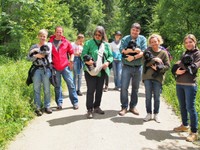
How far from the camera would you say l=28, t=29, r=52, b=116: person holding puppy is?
7.02 m

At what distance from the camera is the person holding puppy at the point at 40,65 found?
7.02 metres

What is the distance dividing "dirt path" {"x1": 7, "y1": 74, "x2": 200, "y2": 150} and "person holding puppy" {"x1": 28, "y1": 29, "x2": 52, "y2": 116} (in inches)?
18.0

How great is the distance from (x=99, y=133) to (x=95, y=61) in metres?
1.71

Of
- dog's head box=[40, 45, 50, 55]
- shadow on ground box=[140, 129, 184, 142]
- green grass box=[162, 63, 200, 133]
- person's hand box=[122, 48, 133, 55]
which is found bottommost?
shadow on ground box=[140, 129, 184, 142]

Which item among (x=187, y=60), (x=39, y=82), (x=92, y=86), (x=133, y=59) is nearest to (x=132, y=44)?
(x=133, y=59)

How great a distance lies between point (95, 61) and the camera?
6.89 m

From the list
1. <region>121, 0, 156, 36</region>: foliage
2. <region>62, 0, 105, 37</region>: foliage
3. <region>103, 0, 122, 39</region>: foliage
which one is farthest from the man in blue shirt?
<region>103, 0, 122, 39</region>: foliage

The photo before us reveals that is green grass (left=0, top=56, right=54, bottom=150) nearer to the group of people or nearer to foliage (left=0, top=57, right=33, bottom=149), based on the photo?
foliage (left=0, top=57, right=33, bottom=149)

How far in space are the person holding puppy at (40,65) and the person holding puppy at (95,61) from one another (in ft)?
2.94

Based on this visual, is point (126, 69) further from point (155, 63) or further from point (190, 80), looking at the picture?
point (190, 80)

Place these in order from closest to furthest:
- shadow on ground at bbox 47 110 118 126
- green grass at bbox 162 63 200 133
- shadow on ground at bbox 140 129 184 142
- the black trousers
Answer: shadow on ground at bbox 140 129 184 142, shadow on ground at bbox 47 110 118 126, the black trousers, green grass at bbox 162 63 200 133

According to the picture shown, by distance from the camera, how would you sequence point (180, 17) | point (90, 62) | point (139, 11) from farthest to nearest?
point (139, 11), point (180, 17), point (90, 62)

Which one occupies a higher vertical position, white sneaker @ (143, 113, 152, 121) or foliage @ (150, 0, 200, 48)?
foliage @ (150, 0, 200, 48)

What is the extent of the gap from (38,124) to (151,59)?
2782 mm
